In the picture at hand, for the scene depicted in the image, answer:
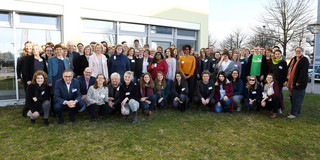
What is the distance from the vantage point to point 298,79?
16.0 ft

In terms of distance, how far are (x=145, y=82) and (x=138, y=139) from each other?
1.71 m

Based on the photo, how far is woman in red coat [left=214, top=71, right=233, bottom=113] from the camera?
5309 mm

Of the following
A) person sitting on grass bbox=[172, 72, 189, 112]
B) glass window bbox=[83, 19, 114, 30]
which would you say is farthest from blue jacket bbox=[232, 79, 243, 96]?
glass window bbox=[83, 19, 114, 30]

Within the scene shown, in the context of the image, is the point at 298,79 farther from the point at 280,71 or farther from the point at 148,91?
the point at 148,91

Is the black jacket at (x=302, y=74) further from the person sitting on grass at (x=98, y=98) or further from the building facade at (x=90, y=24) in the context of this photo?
the building facade at (x=90, y=24)

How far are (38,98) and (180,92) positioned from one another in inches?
128

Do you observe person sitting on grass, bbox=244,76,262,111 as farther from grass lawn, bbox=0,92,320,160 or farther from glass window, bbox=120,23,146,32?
glass window, bbox=120,23,146,32

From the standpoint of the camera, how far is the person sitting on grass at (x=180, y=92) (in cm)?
529

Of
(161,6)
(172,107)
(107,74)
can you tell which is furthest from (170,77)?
(161,6)

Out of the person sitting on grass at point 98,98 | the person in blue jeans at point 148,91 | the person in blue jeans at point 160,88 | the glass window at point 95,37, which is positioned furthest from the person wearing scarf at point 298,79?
the glass window at point 95,37

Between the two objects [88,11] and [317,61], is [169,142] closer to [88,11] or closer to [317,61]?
[88,11]

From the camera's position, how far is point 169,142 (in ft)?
11.2

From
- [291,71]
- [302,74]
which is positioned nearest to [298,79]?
[302,74]

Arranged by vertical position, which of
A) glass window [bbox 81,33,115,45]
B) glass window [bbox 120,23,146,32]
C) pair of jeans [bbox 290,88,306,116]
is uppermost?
glass window [bbox 120,23,146,32]
